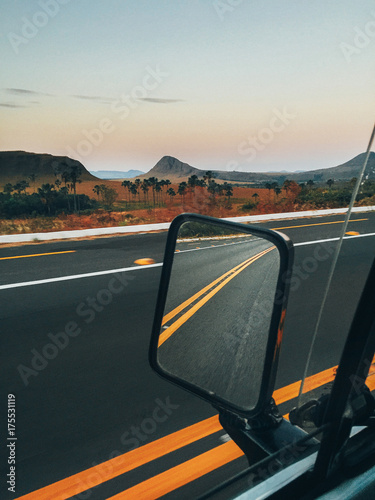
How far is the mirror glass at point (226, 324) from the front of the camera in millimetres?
1364

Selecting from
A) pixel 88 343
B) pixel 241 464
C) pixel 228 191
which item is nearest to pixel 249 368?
pixel 241 464

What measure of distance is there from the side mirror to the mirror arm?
89mm

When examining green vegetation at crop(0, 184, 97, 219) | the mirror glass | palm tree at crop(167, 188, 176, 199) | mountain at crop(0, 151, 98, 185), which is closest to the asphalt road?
the mirror glass

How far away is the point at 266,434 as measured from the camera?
53.9 inches

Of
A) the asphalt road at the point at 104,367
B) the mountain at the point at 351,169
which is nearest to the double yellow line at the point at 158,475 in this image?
the asphalt road at the point at 104,367

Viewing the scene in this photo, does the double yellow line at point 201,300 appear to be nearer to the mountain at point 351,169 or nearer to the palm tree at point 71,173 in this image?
→ the mountain at point 351,169

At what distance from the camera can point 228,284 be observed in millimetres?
1724

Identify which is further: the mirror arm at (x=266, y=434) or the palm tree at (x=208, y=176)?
the palm tree at (x=208, y=176)

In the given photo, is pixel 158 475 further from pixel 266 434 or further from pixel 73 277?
pixel 73 277

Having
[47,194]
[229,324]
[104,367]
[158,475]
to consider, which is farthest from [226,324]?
[47,194]

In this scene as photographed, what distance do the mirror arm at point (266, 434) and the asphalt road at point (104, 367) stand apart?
0.20 meters

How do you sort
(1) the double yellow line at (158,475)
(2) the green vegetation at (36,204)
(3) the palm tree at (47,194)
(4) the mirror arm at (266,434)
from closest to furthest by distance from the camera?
(4) the mirror arm at (266,434), (1) the double yellow line at (158,475), (3) the palm tree at (47,194), (2) the green vegetation at (36,204)

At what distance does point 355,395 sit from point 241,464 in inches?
82.3

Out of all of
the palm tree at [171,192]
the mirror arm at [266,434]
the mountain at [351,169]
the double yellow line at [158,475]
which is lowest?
the palm tree at [171,192]
